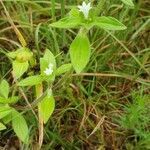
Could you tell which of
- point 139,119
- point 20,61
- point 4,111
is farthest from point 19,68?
point 139,119

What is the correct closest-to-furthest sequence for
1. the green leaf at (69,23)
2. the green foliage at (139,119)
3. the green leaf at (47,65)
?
the green leaf at (69,23), the green leaf at (47,65), the green foliage at (139,119)

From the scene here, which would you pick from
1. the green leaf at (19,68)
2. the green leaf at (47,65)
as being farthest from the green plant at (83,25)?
the green leaf at (19,68)

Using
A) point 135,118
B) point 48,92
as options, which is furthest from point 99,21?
point 135,118

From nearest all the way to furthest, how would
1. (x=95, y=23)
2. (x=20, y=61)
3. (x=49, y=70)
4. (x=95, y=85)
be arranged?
(x=95, y=23) < (x=49, y=70) < (x=20, y=61) < (x=95, y=85)

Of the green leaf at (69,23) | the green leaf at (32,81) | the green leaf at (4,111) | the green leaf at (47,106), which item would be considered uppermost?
the green leaf at (69,23)

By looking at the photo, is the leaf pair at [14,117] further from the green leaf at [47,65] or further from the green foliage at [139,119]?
the green foliage at [139,119]

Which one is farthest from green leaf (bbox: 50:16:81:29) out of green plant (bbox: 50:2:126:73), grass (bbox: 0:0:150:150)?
grass (bbox: 0:0:150:150)

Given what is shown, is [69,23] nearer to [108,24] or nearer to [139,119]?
[108,24]
